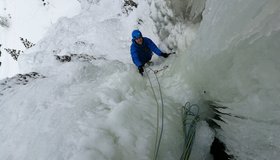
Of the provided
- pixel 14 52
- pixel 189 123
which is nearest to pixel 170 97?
pixel 189 123

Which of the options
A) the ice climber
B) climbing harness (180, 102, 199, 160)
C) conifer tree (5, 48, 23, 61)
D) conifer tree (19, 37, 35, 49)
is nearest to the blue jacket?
the ice climber

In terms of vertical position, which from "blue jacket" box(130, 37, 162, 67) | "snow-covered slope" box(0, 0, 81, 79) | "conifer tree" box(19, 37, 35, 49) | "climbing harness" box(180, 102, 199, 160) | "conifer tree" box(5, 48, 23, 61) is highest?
"snow-covered slope" box(0, 0, 81, 79)

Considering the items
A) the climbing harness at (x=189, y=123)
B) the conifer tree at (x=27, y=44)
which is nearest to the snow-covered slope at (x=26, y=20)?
the conifer tree at (x=27, y=44)

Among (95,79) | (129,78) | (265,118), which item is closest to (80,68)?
(95,79)

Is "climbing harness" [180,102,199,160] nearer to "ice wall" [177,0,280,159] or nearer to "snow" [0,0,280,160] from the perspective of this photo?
"snow" [0,0,280,160]

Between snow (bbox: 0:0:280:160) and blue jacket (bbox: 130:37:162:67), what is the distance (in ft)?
0.50

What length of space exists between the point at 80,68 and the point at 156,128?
1532 millimetres

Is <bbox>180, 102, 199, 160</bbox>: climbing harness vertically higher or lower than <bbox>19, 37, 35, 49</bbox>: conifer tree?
lower

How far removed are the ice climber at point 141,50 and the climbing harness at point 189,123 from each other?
3.70 feet

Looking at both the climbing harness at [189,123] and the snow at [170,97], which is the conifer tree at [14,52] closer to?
the snow at [170,97]

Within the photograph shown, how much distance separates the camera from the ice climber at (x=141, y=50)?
389 cm

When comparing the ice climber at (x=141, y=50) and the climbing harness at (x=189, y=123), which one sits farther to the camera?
the ice climber at (x=141, y=50)

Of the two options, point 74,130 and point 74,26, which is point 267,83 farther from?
point 74,26

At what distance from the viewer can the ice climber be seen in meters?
3.89
